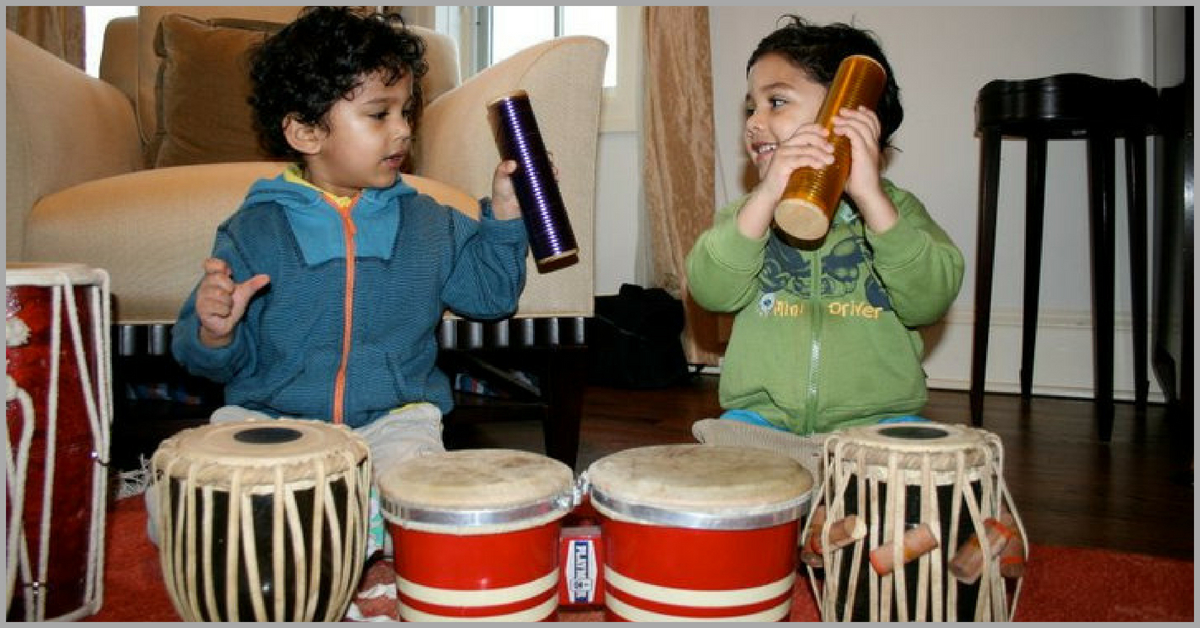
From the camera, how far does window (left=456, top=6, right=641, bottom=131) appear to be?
2.92 m

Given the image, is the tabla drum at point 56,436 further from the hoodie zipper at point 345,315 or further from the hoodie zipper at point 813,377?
the hoodie zipper at point 813,377

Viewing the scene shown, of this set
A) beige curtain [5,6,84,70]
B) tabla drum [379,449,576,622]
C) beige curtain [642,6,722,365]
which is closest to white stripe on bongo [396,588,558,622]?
tabla drum [379,449,576,622]

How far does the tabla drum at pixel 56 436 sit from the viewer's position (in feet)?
2.75

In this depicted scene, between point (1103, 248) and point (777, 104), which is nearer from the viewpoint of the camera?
point (777, 104)

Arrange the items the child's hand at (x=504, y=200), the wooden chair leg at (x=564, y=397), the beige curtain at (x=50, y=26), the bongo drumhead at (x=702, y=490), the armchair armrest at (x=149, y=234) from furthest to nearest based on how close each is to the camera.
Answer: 1. the beige curtain at (x=50, y=26)
2. the wooden chair leg at (x=564, y=397)
3. the armchair armrest at (x=149, y=234)
4. the child's hand at (x=504, y=200)
5. the bongo drumhead at (x=702, y=490)

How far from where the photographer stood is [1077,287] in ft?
7.77

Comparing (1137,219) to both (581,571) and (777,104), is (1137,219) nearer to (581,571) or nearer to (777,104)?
(777,104)

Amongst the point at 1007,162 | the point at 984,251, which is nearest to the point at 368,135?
the point at 984,251

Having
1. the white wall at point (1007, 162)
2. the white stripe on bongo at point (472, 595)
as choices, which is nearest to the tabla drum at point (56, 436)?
the white stripe on bongo at point (472, 595)

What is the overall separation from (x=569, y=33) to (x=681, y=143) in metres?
0.59

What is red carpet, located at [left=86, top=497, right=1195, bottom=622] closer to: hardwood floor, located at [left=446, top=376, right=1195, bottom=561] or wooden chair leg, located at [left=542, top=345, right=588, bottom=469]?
hardwood floor, located at [left=446, top=376, right=1195, bottom=561]

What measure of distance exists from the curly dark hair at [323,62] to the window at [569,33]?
1.61 m

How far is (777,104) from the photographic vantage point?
1.17m

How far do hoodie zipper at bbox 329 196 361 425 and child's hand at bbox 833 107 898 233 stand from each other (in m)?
0.58
